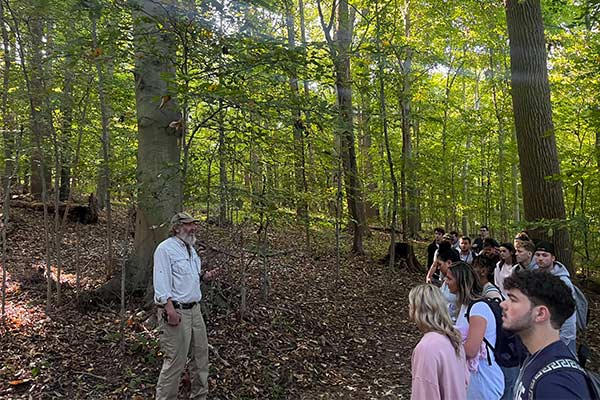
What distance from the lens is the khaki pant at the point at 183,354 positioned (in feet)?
12.6

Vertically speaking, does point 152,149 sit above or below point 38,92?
below

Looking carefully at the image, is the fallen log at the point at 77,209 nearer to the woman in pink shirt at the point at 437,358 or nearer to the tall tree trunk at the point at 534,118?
the tall tree trunk at the point at 534,118

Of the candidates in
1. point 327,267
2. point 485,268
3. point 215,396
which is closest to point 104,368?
point 215,396

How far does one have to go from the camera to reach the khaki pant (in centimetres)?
383

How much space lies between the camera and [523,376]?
5.82 feet

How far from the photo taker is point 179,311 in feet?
12.9

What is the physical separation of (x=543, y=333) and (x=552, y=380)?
0.85 feet

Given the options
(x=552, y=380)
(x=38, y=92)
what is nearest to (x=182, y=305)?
(x=552, y=380)

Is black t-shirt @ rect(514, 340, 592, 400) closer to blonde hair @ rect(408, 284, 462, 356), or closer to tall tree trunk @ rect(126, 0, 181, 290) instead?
blonde hair @ rect(408, 284, 462, 356)

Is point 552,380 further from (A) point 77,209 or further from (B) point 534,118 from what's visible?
(A) point 77,209

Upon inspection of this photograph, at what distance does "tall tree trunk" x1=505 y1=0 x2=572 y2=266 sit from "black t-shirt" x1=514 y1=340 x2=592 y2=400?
6033 millimetres

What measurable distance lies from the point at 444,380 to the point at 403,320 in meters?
5.51

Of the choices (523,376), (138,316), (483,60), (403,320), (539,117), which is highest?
(483,60)

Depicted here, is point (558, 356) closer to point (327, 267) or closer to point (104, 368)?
point (104, 368)
